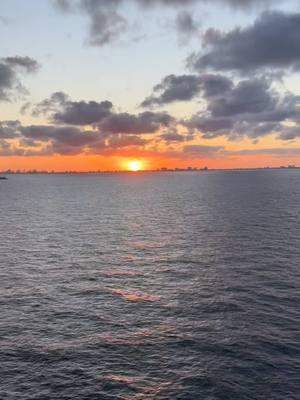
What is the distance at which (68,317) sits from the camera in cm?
5153

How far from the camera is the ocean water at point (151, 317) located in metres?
36.7

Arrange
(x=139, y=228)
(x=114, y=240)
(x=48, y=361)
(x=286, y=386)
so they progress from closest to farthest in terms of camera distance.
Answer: (x=286, y=386)
(x=48, y=361)
(x=114, y=240)
(x=139, y=228)

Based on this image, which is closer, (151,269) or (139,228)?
(151,269)

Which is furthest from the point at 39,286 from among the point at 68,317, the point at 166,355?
the point at 166,355

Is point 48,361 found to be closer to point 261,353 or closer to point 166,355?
point 166,355

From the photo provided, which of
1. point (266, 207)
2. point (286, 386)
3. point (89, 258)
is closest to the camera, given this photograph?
point (286, 386)

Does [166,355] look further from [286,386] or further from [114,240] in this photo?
[114,240]

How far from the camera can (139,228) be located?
406 ft

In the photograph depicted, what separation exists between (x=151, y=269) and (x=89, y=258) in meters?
15.8

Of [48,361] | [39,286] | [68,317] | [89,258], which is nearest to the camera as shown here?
[48,361]

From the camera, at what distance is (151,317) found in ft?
169

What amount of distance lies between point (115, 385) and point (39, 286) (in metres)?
31.7

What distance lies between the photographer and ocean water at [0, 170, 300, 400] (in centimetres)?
3669

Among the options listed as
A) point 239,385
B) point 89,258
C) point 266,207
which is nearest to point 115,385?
point 239,385
